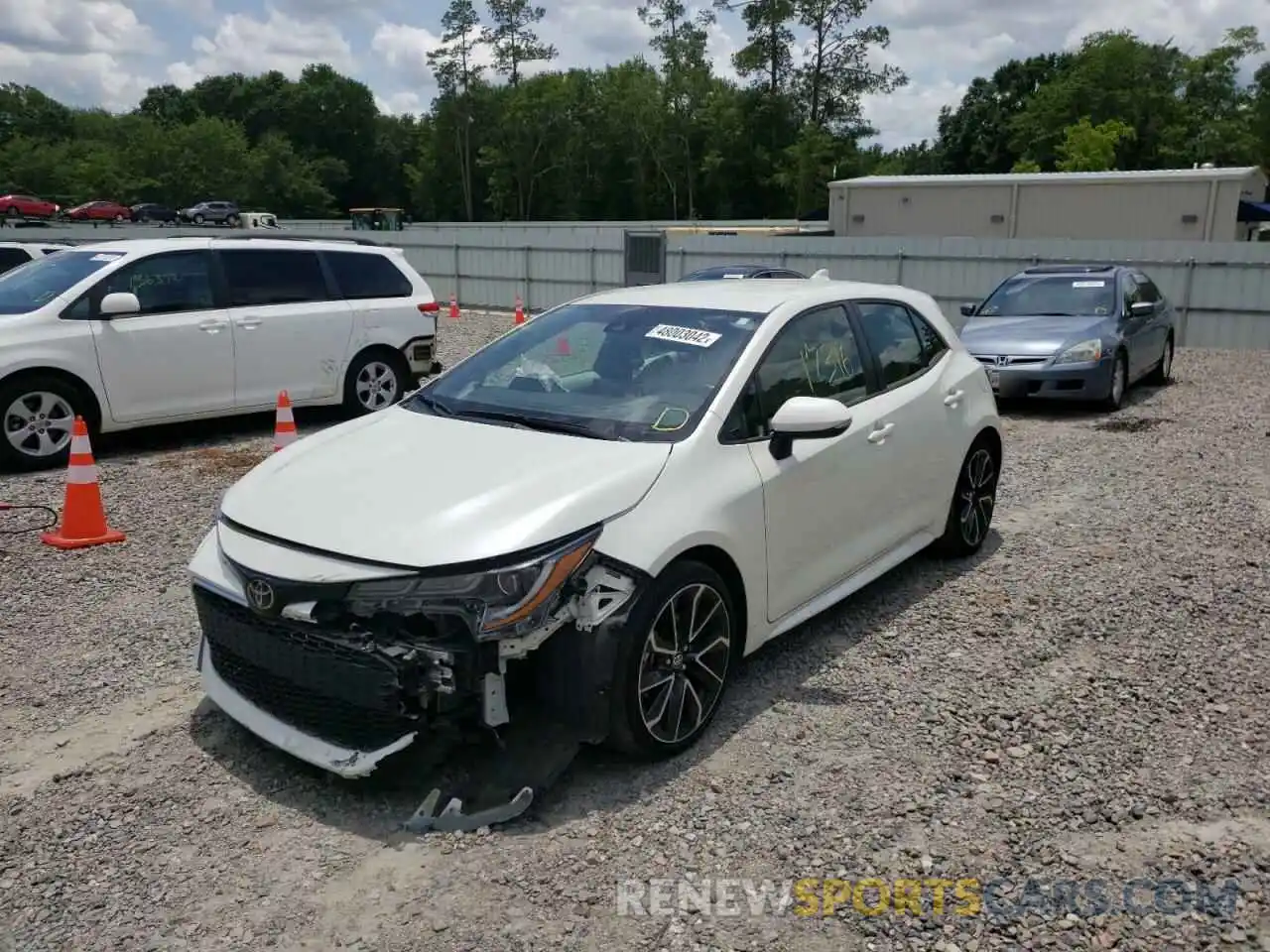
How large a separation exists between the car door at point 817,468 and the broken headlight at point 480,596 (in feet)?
3.84

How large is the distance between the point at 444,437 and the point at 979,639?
2.68 meters

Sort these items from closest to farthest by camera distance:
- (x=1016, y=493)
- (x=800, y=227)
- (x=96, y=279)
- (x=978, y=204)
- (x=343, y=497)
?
(x=343, y=497) → (x=1016, y=493) → (x=96, y=279) → (x=978, y=204) → (x=800, y=227)

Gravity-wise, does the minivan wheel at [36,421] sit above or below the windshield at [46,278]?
below

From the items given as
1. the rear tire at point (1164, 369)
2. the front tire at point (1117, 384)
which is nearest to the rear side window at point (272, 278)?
the front tire at point (1117, 384)

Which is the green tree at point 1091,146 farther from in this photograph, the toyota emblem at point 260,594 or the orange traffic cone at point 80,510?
the toyota emblem at point 260,594

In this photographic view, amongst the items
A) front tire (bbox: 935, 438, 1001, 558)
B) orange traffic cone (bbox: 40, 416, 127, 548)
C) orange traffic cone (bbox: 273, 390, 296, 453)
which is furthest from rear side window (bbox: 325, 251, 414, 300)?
front tire (bbox: 935, 438, 1001, 558)

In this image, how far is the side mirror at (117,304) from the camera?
8.32 meters

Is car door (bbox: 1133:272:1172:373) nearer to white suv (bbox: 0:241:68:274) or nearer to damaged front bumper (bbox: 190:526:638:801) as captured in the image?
damaged front bumper (bbox: 190:526:638:801)

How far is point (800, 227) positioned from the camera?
41250 millimetres

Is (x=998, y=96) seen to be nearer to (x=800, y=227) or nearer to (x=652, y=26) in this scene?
(x=652, y=26)

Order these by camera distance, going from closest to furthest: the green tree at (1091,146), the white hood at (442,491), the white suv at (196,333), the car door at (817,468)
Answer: the white hood at (442,491), the car door at (817,468), the white suv at (196,333), the green tree at (1091,146)

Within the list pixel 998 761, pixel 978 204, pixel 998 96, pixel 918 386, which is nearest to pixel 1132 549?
pixel 918 386

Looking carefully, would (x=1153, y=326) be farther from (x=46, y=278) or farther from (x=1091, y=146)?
(x=1091, y=146)

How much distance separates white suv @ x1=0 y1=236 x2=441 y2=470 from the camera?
815 cm
